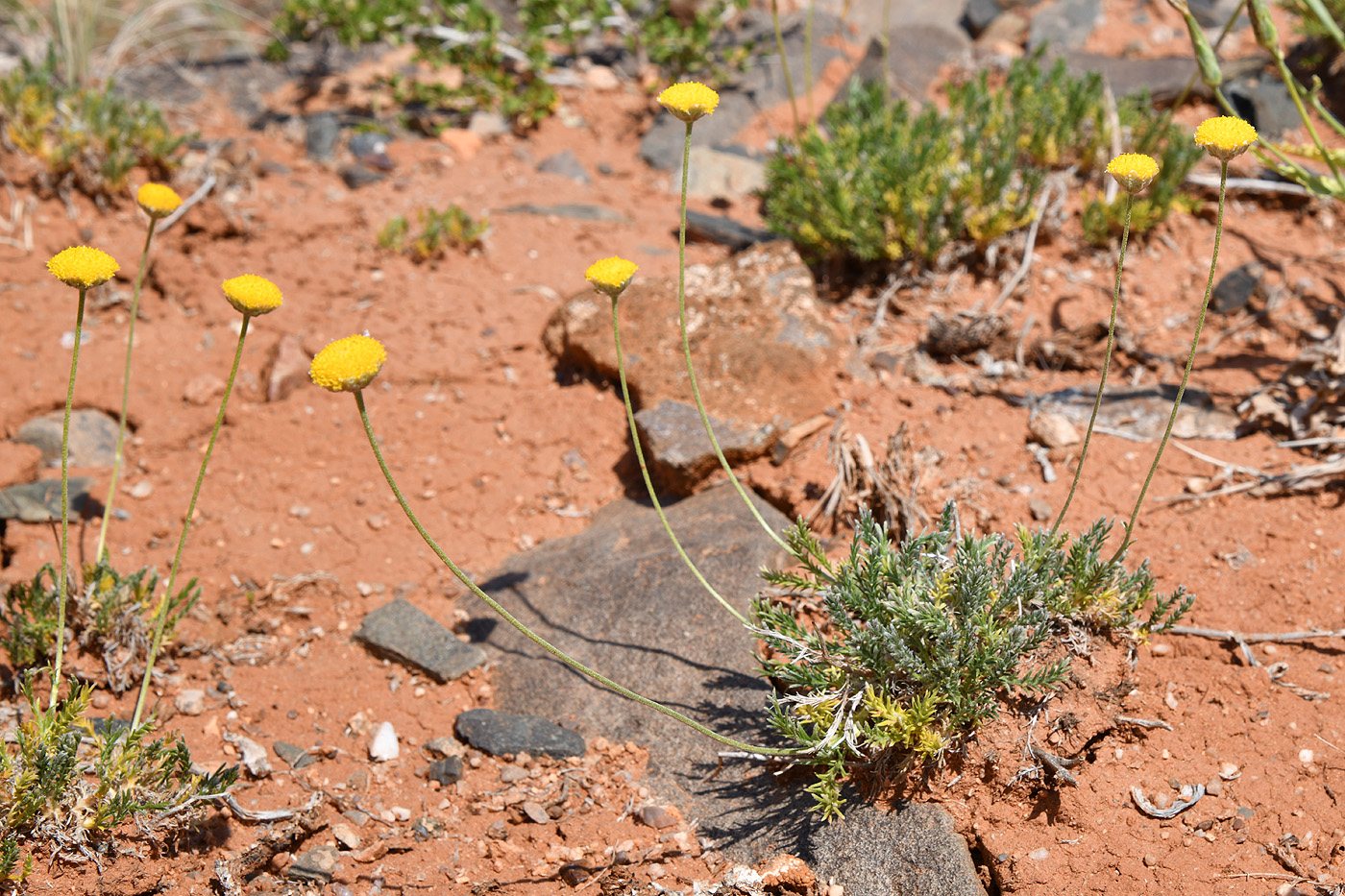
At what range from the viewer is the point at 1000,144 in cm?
465

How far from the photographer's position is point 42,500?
144 inches

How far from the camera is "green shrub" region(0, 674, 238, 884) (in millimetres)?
2332

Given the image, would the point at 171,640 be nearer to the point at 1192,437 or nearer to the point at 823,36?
the point at 1192,437

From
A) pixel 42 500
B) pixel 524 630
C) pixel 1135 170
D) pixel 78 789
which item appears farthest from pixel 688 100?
pixel 42 500

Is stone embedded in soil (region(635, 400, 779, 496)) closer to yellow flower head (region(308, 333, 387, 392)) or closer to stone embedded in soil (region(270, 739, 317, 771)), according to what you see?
stone embedded in soil (region(270, 739, 317, 771))

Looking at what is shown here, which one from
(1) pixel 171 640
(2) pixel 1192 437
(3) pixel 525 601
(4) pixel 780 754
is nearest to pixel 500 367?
(3) pixel 525 601

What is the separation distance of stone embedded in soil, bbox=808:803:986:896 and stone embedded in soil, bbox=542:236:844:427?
170 centimetres

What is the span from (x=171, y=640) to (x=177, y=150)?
367 centimetres

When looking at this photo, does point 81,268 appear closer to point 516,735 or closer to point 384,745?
point 384,745

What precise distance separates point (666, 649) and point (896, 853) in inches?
39.2

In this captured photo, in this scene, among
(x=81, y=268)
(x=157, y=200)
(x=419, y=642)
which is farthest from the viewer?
(x=419, y=642)

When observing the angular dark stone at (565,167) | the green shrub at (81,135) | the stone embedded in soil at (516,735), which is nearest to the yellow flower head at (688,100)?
the stone embedded in soil at (516,735)

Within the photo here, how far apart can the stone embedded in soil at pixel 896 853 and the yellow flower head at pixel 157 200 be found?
2583 millimetres

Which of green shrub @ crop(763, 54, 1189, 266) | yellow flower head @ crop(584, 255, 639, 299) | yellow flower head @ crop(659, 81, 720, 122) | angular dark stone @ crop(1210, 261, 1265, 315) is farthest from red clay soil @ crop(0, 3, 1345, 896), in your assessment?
yellow flower head @ crop(659, 81, 720, 122)
